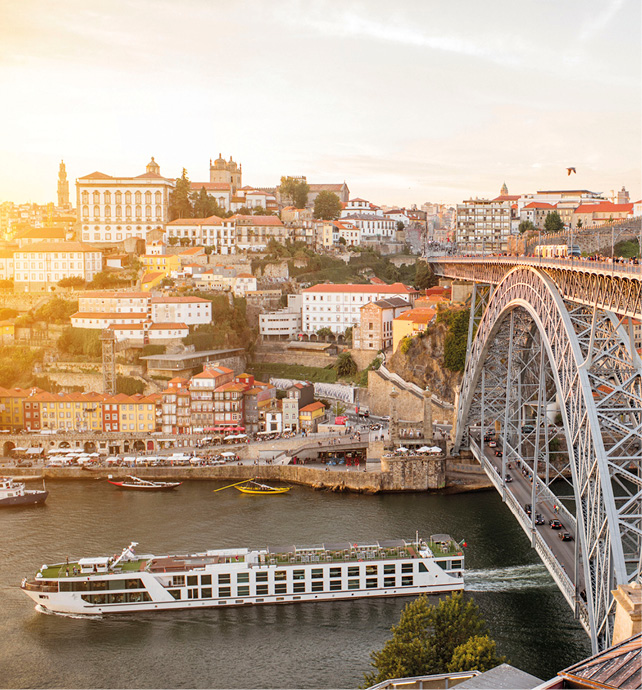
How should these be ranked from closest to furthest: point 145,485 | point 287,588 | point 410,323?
point 287,588
point 145,485
point 410,323

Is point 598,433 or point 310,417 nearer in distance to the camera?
point 598,433

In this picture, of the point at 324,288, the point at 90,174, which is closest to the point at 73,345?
the point at 324,288

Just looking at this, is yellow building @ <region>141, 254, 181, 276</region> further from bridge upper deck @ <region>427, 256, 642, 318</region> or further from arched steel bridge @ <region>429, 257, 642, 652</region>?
bridge upper deck @ <region>427, 256, 642, 318</region>

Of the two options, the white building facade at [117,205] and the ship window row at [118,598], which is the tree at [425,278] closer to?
the white building facade at [117,205]

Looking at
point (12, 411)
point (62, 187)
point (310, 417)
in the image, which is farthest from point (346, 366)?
point (62, 187)

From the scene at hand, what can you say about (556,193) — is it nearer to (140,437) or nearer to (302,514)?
(140,437)

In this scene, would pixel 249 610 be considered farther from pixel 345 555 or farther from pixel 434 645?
pixel 434 645

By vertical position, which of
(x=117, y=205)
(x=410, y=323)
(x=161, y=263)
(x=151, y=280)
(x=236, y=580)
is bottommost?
(x=236, y=580)

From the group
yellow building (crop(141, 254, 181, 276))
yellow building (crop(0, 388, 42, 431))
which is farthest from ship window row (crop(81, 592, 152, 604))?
yellow building (crop(141, 254, 181, 276))
